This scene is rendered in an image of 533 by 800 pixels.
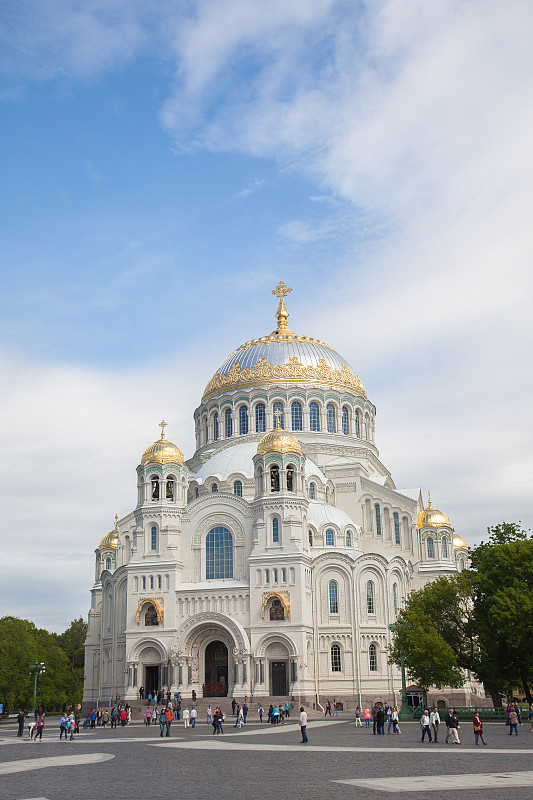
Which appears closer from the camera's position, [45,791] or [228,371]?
[45,791]

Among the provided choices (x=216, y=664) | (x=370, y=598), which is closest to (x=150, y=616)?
(x=216, y=664)

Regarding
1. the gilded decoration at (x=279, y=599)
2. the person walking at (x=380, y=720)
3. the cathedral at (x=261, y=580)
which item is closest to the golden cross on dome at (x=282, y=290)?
the cathedral at (x=261, y=580)

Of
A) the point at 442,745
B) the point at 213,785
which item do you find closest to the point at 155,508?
the point at 442,745

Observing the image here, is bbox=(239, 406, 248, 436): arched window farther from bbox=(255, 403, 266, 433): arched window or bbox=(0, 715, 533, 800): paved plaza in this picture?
bbox=(0, 715, 533, 800): paved plaza

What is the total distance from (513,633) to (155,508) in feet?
74.3

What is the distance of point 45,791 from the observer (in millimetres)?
15500

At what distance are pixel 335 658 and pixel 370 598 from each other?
13.9ft

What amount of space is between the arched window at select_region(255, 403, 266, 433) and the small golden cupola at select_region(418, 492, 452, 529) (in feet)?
44.1

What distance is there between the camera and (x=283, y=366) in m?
63.3

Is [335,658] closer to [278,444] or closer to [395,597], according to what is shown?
[395,597]

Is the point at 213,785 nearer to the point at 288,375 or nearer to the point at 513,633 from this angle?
the point at 513,633

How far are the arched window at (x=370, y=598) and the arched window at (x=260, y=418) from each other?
15469mm

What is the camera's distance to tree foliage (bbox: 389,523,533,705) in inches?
1447

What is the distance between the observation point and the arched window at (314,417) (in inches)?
2430
